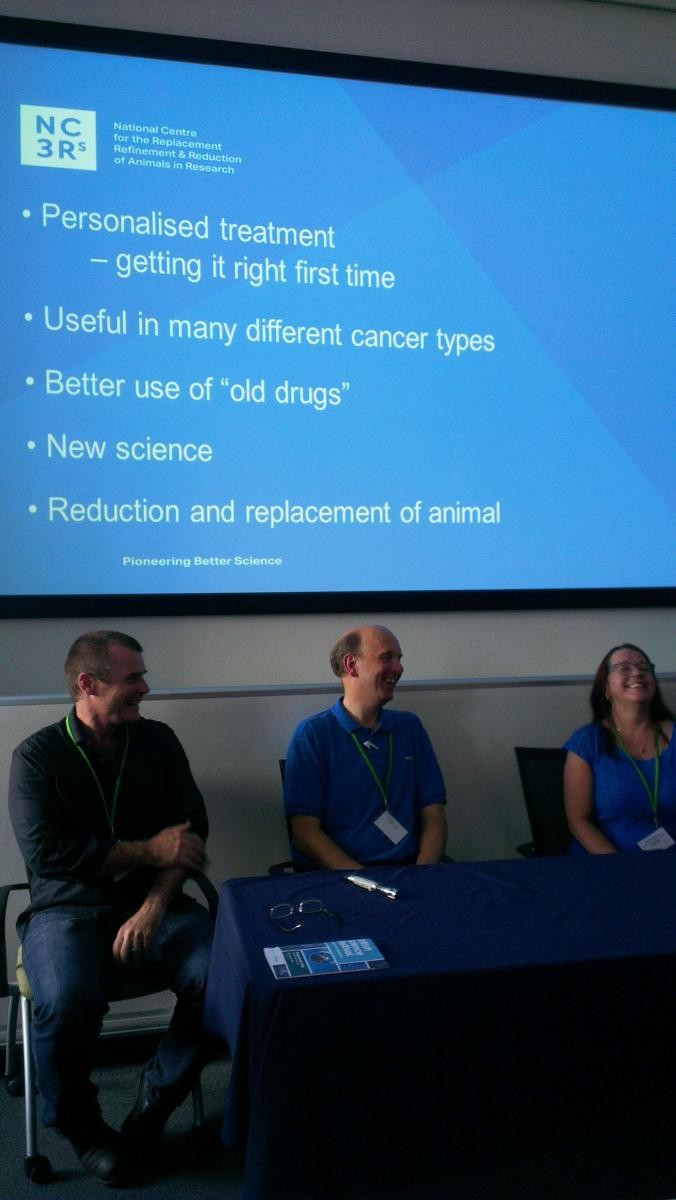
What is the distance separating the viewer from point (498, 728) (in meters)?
3.68

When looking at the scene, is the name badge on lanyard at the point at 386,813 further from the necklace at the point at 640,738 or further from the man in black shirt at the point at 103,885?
the necklace at the point at 640,738

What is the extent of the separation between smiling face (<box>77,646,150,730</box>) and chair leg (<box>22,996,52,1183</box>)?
0.77m

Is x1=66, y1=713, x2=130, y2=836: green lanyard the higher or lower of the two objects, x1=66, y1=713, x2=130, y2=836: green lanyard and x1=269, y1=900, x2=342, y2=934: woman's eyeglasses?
the higher

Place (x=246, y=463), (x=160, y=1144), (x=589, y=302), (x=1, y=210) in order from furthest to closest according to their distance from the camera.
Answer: (x=589, y=302)
(x=246, y=463)
(x=1, y=210)
(x=160, y=1144)

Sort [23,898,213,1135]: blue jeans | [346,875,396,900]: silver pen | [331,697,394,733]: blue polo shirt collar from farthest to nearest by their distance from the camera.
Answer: [331,697,394,733]: blue polo shirt collar
[23,898,213,1135]: blue jeans
[346,875,396,900]: silver pen

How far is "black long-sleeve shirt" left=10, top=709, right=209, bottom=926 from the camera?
2.64 metres

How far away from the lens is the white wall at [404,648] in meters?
3.46

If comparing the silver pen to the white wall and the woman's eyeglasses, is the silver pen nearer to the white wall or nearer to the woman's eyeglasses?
the woman's eyeglasses

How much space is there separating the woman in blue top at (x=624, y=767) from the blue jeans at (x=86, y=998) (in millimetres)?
1230

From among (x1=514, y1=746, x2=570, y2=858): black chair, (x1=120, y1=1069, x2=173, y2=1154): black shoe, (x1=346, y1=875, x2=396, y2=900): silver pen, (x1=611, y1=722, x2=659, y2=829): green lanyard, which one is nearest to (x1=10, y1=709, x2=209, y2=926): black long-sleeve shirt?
(x1=120, y1=1069, x2=173, y2=1154): black shoe

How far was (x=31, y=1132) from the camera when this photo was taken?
8.27 ft

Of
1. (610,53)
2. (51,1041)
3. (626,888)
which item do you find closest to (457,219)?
(610,53)

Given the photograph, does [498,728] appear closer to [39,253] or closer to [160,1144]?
[160,1144]

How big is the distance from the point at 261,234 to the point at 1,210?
89 centimetres
